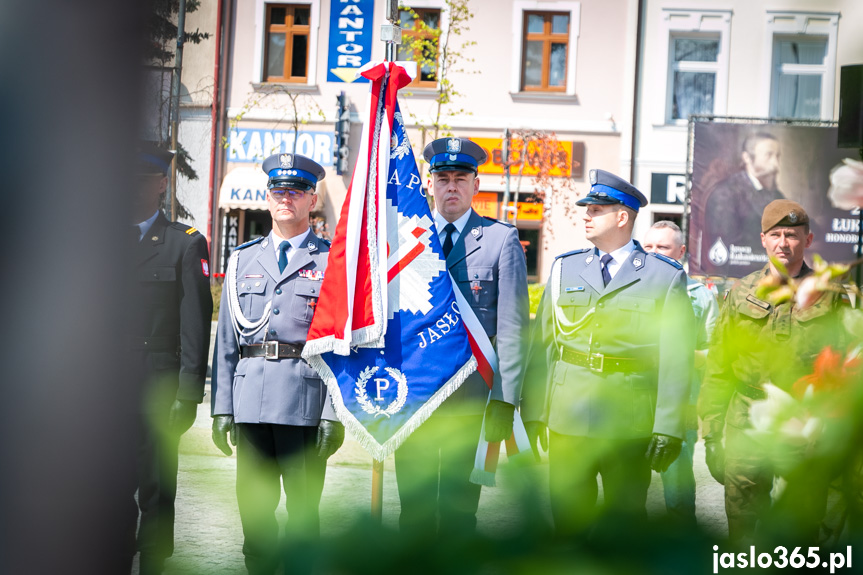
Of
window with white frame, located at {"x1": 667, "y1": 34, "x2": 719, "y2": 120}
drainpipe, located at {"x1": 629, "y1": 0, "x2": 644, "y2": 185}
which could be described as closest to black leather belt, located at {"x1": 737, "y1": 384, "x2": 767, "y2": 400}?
window with white frame, located at {"x1": 667, "y1": 34, "x2": 719, "y2": 120}

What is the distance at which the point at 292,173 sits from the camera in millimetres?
3568

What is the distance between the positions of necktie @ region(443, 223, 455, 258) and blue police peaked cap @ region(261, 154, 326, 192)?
546 millimetres

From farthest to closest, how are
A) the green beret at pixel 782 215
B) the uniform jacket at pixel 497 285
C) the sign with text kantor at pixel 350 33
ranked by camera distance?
the sign with text kantor at pixel 350 33, the uniform jacket at pixel 497 285, the green beret at pixel 782 215

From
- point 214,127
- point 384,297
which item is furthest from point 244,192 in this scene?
point 384,297

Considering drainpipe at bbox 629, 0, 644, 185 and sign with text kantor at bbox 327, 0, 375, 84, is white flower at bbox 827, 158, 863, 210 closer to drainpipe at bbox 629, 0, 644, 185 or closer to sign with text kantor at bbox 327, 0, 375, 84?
sign with text kantor at bbox 327, 0, 375, 84

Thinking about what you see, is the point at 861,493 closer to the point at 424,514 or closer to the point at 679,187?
the point at 424,514

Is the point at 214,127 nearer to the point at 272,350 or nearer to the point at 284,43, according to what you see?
the point at 284,43

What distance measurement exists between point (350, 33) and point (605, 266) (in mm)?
12666

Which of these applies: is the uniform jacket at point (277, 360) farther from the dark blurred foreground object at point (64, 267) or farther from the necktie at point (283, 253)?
the dark blurred foreground object at point (64, 267)

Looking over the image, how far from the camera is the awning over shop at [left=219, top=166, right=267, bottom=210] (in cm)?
1586

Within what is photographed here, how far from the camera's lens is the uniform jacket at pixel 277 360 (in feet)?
11.2

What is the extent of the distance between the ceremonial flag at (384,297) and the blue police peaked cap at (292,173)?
745 mm

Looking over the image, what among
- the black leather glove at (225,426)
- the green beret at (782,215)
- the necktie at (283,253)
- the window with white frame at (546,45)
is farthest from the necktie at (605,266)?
the window with white frame at (546,45)

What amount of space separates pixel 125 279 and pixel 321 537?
9.3 inches
